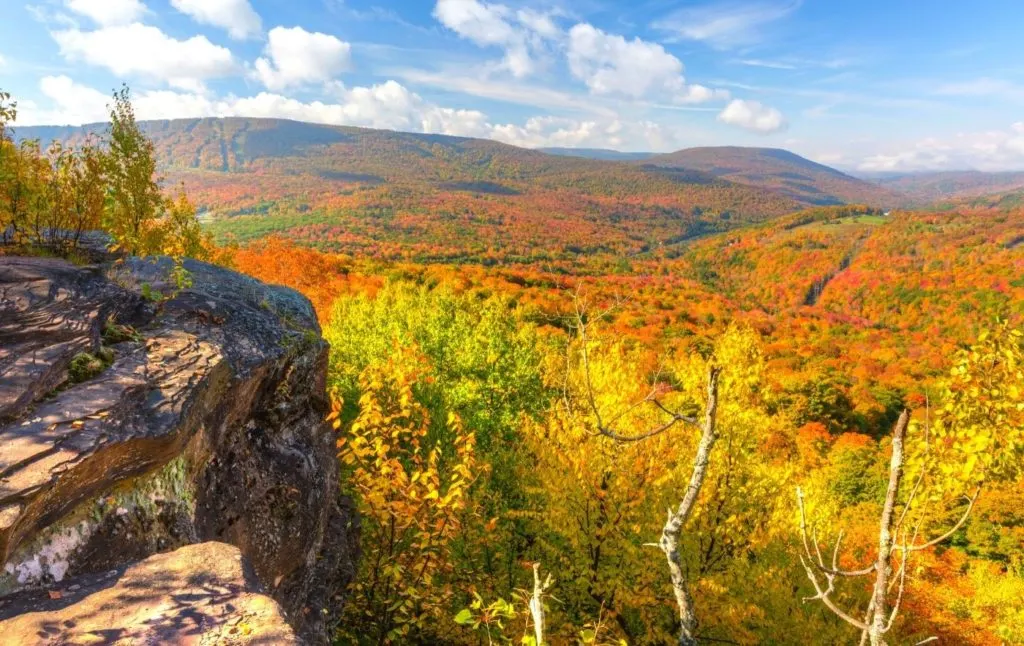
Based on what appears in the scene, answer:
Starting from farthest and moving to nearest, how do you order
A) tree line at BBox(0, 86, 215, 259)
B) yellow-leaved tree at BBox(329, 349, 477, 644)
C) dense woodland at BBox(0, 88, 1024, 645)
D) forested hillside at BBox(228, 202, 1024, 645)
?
tree line at BBox(0, 86, 215, 259), yellow-leaved tree at BBox(329, 349, 477, 644), forested hillside at BBox(228, 202, 1024, 645), dense woodland at BBox(0, 88, 1024, 645)

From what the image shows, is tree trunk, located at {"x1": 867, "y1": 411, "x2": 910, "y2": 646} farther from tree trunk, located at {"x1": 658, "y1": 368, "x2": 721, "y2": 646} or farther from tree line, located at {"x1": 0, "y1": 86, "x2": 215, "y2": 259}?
tree line, located at {"x1": 0, "y1": 86, "x2": 215, "y2": 259}

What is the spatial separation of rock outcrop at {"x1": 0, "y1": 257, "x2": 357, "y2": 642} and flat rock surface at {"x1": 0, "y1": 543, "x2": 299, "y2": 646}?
0.41ft

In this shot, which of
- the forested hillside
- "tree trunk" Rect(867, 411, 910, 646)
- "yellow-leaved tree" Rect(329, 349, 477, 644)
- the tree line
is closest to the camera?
"tree trunk" Rect(867, 411, 910, 646)

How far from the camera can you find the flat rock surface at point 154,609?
4863mm

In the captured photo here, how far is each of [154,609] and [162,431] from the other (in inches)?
88.4

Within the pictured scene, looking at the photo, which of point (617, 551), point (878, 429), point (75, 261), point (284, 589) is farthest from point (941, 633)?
point (878, 429)

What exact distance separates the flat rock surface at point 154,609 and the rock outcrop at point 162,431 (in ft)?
0.41

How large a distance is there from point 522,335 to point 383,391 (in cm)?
1491

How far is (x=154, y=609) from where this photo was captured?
5254 millimetres

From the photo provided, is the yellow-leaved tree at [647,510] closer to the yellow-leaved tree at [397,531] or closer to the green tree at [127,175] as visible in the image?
the yellow-leaved tree at [397,531]

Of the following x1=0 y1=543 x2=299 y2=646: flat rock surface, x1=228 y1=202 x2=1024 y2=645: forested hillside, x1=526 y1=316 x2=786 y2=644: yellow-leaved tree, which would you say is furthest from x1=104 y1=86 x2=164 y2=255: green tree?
x1=526 y1=316 x2=786 y2=644: yellow-leaved tree

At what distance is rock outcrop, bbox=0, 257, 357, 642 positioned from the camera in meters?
5.82

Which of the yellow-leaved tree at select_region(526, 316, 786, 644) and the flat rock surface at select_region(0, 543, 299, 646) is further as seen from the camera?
the yellow-leaved tree at select_region(526, 316, 786, 644)

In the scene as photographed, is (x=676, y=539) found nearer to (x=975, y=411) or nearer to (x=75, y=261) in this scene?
(x=975, y=411)
